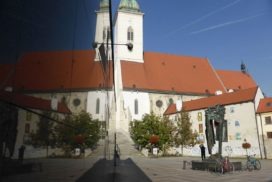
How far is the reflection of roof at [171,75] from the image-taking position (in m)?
43.3

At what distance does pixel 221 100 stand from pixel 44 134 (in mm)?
37526

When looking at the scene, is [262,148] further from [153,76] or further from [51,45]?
[51,45]

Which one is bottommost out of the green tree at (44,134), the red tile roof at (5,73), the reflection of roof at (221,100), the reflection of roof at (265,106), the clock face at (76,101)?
the green tree at (44,134)

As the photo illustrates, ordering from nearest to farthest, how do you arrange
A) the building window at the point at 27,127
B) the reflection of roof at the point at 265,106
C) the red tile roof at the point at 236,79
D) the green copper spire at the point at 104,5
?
the building window at the point at 27,127, the green copper spire at the point at 104,5, the reflection of roof at the point at 265,106, the red tile roof at the point at 236,79

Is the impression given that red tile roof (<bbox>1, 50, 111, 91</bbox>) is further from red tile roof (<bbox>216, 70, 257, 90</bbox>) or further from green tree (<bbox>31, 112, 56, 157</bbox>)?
red tile roof (<bbox>216, 70, 257, 90</bbox>)

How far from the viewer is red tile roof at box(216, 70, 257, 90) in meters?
49.8

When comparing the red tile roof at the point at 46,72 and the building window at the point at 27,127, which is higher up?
the red tile roof at the point at 46,72

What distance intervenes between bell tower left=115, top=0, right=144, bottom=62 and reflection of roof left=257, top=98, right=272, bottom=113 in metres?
21.0

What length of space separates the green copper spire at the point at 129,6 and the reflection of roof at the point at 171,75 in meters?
8.17

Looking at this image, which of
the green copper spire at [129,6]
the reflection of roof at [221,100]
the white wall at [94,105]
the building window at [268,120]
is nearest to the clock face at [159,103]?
the reflection of roof at [221,100]

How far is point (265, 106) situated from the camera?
31344 mm

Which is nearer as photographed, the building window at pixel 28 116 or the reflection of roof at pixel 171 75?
the building window at pixel 28 116

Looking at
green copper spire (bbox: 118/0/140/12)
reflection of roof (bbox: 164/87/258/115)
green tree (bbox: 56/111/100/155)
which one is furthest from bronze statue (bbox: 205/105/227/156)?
green copper spire (bbox: 118/0/140/12)

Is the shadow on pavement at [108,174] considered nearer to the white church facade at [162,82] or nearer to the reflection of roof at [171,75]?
the white church facade at [162,82]
